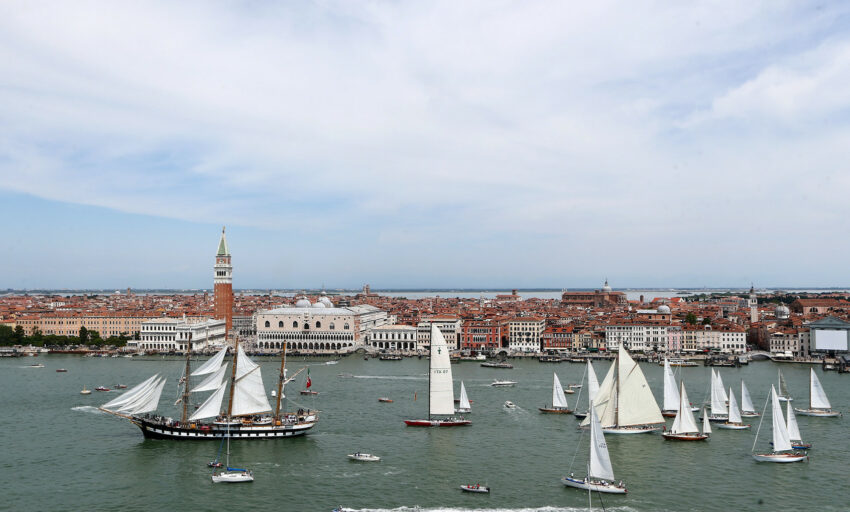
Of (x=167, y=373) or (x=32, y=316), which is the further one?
(x=32, y=316)

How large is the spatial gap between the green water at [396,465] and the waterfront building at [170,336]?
2223 centimetres

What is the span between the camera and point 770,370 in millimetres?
40562

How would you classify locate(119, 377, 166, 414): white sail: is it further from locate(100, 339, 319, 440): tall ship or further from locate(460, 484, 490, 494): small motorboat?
locate(460, 484, 490, 494): small motorboat

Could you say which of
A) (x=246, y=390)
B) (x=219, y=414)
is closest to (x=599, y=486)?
(x=246, y=390)

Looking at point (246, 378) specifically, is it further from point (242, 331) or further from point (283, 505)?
point (242, 331)

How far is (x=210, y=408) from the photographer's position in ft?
71.7

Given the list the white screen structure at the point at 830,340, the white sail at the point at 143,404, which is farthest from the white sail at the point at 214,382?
the white screen structure at the point at 830,340

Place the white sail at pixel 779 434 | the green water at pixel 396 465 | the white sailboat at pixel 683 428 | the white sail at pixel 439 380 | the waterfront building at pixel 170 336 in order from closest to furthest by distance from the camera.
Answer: the green water at pixel 396 465, the white sail at pixel 779 434, the white sailboat at pixel 683 428, the white sail at pixel 439 380, the waterfront building at pixel 170 336

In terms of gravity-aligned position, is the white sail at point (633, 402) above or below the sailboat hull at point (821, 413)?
above

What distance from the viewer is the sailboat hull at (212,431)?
21.8 metres

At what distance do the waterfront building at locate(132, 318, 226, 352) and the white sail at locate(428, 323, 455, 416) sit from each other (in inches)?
1259

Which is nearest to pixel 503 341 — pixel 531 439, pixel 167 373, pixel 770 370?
pixel 770 370

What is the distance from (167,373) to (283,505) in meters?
25.4

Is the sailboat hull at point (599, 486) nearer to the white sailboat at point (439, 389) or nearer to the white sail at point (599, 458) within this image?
the white sail at point (599, 458)
